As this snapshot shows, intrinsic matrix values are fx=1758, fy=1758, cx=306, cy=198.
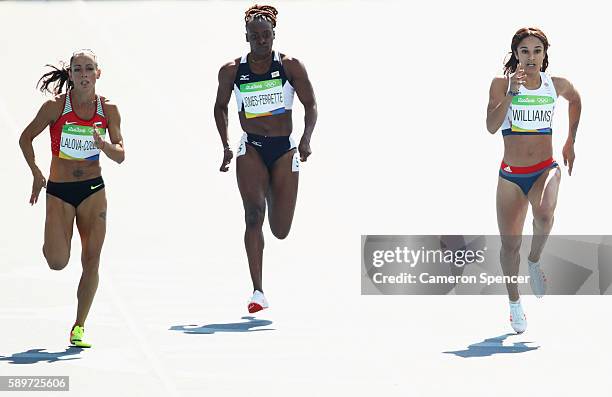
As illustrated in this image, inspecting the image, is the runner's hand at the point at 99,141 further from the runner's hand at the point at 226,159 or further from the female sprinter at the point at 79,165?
the runner's hand at the point at 226,159

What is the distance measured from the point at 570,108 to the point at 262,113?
107 inches

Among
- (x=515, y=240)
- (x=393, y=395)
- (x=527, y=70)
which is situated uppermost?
(x=527, y=70)

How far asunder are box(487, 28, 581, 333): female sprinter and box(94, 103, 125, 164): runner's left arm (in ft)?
9.81

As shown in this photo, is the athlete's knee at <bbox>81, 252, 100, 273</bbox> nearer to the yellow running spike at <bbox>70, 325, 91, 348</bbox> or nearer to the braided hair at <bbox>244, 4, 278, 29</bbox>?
the yellow running spike at <bbox>70, 325, 91, 348</bbox>

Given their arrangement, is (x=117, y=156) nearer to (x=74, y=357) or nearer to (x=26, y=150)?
(x=26, y=150)

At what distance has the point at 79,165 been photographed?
536 inches

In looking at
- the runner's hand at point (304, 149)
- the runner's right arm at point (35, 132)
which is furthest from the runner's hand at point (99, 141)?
the runner's hand at point (304, 149)

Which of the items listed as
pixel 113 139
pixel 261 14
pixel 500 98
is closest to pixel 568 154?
pixel 500 98

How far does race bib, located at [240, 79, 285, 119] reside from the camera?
15.4 meters

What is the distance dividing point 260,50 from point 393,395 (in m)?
4.65

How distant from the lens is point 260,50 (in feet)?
50.2

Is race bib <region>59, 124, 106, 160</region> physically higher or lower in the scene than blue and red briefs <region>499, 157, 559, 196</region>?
higher

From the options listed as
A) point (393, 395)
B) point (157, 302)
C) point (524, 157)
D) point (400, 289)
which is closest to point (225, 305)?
point (157, 302)

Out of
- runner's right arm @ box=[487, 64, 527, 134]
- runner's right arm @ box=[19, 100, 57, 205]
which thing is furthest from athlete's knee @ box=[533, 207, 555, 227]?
runner's right arm @ box=[19, 100, 57, 205]
